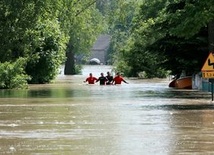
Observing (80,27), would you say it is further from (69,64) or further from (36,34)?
(36,34)

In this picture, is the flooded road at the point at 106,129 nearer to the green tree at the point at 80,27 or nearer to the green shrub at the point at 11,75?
the green shrub at the point at 11,75

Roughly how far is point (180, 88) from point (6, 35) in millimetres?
10550

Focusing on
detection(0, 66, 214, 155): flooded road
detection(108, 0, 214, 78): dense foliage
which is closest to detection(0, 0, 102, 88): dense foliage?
detection(108, 0, 214, 78): dense foliage

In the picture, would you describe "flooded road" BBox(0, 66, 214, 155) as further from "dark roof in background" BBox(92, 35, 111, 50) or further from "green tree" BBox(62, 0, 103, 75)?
"dark roof in background" BBox(92, 35, 111, 50)

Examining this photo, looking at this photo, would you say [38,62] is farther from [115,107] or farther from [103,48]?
[103,48]

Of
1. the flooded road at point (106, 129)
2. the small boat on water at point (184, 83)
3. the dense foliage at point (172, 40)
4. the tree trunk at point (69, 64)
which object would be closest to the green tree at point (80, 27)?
the tree trunk at point (69, 64)

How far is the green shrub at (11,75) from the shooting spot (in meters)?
41.7

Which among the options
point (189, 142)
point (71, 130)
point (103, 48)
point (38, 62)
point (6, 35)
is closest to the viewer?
point (189, 142)

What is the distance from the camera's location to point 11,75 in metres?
42.7

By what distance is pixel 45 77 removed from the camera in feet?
186

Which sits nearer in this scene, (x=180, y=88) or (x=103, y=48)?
(x=180, y=88)

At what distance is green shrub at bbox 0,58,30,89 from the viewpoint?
137 ft

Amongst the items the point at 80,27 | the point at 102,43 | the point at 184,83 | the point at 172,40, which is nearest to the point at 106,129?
the point at 172,40

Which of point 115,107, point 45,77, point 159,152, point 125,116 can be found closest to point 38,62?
point 45,77
